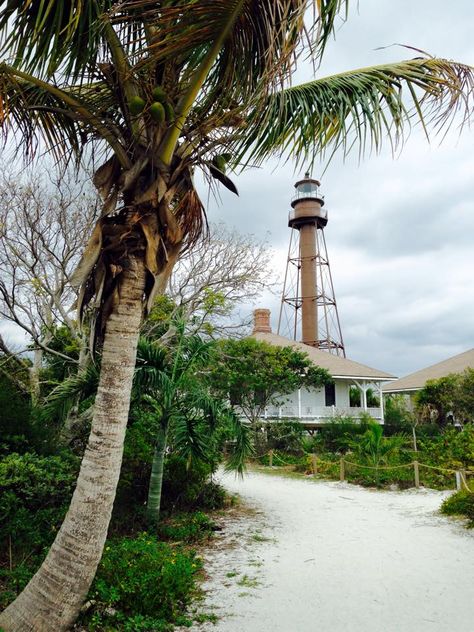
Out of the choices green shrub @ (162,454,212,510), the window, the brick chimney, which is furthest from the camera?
the brick chimney

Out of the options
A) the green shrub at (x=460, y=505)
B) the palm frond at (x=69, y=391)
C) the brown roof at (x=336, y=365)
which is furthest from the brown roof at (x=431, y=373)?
the palm frond at (x=69, y=391)

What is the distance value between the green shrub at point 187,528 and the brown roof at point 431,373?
70.5 feet

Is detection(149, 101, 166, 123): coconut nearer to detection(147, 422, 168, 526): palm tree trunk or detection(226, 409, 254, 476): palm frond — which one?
detection(147, 422, 168, 526): palm tree trunk

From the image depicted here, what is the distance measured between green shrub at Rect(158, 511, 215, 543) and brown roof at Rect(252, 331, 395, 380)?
15542 millimetres

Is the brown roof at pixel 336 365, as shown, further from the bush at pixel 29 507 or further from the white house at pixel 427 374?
the bush at pixel 29 507

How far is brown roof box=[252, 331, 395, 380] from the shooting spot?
24.9m

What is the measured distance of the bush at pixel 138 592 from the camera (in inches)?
169

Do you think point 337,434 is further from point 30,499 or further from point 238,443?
point 30,499

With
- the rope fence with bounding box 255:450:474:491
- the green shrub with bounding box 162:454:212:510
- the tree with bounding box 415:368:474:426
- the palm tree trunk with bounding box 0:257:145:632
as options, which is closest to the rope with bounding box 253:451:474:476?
the rope fence with bounding box 255:450:474:491

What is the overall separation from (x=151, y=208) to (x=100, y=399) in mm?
1722

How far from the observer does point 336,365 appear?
25.8 m

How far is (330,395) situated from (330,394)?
53 millimetres

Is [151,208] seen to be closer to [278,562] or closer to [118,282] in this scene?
[118,282]

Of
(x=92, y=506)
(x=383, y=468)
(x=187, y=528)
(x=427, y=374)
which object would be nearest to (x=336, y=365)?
(x=427, y=374)
